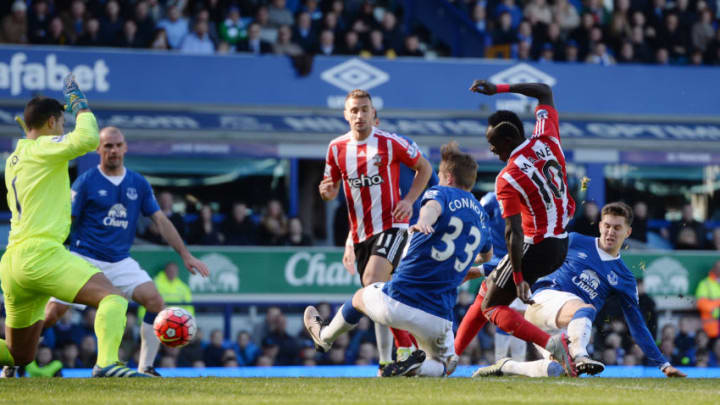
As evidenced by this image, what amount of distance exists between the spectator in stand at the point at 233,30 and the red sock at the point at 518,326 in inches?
412

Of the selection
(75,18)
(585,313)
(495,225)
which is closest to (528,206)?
(585,313)

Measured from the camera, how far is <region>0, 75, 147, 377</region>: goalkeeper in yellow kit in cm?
764

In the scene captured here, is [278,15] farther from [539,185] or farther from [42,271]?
[42,271]

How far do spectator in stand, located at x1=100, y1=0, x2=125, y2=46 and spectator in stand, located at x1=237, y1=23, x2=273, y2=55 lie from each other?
1.94 meters

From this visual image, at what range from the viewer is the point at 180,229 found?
15.6 meters

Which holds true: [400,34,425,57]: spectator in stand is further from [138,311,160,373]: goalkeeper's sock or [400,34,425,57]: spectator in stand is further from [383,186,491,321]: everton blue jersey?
[383,186,491,321]: everton blue jersey

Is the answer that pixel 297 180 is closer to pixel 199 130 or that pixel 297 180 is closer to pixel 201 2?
pixel 199 130

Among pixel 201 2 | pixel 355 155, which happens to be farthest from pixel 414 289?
pixel 201 2

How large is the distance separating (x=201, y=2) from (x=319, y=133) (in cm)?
310

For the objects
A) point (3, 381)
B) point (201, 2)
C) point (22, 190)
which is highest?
point (201, 2)

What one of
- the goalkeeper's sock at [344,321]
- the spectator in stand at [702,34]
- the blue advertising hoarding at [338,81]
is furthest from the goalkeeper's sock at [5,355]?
the spectator in stand at [702,34]

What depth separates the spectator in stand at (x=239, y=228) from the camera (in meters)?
16.0

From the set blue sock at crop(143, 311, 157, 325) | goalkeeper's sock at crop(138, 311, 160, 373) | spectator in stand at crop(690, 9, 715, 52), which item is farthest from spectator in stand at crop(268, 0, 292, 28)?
goalkeeper's sock at crop(138, 311, 160, 373)

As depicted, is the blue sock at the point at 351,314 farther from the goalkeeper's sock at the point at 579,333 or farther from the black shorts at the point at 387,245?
the goalkeeper's sock at the point at 579,333
